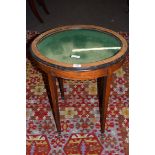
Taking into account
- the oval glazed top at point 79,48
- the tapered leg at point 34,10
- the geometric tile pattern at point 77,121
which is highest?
the tapered leg at point 34,10

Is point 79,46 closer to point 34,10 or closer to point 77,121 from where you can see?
point 77,121

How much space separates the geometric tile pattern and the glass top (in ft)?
2.19

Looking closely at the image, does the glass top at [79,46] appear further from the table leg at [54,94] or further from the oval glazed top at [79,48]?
the table leg at [54,94]

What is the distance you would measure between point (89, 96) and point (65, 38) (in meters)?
0.74

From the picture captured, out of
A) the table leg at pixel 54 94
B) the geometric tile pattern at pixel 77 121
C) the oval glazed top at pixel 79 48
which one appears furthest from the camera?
the geometric tile pattern at pixel 77 121

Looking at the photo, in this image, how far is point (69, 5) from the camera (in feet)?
17.3

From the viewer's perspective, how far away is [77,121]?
2434mm

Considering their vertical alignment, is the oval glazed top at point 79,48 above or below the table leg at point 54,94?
above

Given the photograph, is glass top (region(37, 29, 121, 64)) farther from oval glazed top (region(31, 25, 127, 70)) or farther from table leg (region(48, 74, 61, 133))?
table leg (region(48, 74, 61, 133))

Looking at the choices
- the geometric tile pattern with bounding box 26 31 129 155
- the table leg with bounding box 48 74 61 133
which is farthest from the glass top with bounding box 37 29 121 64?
the geometric tile pattern with bounding box 26 31 129 155

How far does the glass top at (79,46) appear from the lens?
77.8 inches

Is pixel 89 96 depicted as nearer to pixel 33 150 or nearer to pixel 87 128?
pixel 87 128

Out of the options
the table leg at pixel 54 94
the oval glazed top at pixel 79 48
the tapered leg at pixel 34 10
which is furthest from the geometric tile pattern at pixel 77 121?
the tapered leg at pixel 34 10

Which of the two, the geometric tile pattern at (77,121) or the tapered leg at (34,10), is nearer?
the geometric tile pattern at (77,121)
